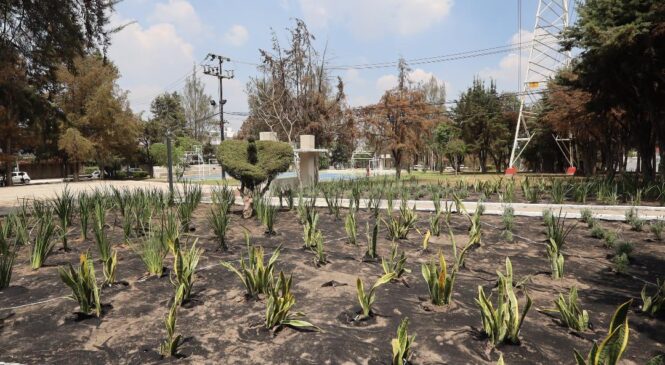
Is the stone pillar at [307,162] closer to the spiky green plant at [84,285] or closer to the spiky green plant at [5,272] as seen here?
the spiky green plant at [5,272]

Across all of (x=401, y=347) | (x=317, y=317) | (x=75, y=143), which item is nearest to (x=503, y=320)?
(x=401, y=347)

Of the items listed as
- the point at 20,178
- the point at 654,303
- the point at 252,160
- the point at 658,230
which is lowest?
the point at 654,303

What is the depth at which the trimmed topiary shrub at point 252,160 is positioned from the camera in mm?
8141

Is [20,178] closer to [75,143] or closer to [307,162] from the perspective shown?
[75,143]

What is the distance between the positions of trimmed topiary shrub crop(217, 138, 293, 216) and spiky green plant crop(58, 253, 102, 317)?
4554 millimetres

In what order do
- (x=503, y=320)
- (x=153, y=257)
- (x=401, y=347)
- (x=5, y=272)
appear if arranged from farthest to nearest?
1. (x=153, y=257)
2. (x=5, y=272)
3. (x=503, y=320)
4. (x=401, y=347)

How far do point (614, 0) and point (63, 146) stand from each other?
97.6 ft

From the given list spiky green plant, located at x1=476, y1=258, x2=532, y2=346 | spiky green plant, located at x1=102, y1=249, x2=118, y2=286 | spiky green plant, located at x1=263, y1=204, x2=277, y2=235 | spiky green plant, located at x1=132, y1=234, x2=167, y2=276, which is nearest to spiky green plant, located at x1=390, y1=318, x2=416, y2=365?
spiky green plant, located at x1=476, y1=258, x2=532, y2=346

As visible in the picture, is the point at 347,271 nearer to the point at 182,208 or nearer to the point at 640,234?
the point at 182,208

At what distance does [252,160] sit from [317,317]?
221 inches

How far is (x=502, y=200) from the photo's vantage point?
9.82 meters

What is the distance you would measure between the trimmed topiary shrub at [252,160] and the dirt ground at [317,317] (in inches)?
118

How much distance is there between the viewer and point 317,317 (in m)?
3.34

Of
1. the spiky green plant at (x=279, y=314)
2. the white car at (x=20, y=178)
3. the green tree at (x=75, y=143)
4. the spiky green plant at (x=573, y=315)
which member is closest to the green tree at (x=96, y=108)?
the green tree at (x=75, y=143)
